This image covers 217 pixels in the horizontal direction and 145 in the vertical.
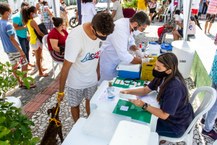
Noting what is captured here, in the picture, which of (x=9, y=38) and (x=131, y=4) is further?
(x=131, y=4)

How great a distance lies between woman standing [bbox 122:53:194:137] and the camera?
5.63 feet

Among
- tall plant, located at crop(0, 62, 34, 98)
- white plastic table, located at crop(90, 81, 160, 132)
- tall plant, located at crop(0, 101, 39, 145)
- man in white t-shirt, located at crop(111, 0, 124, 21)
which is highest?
man in white t-shirt, located at crop(111, 0, 124, 21)

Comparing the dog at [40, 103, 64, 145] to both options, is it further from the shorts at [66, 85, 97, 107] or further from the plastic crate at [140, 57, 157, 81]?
the plastic crate at [140, 57, 157, 81]

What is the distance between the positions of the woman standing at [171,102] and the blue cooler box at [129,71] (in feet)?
1.24

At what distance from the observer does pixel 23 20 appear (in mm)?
3725

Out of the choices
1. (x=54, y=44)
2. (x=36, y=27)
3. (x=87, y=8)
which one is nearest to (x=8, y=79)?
(x=54, y=44)

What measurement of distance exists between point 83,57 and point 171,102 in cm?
90

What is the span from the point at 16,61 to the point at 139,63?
2207 millimetres

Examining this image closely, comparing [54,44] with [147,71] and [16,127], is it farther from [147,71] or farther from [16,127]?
[16,127]

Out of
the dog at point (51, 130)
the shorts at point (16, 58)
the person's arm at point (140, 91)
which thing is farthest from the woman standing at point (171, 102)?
the shorts at point (16, 58)

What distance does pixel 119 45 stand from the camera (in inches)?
94.6

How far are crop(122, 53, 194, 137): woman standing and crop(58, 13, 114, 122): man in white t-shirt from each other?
576 millimetres

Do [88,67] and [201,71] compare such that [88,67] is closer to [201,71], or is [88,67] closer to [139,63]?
[139,63]

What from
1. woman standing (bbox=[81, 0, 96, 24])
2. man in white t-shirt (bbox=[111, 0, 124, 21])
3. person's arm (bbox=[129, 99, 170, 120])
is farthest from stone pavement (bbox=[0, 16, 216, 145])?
man in white t-shirt (bbox=[111, 0, 124, 21])
